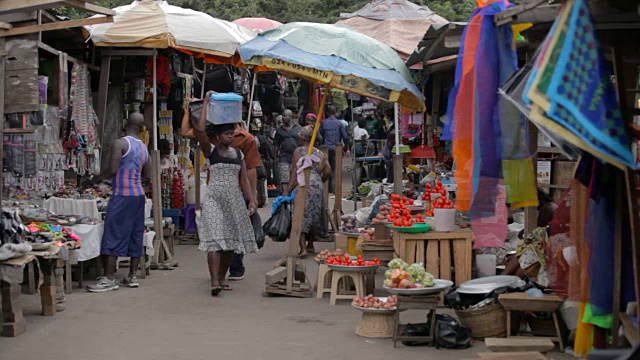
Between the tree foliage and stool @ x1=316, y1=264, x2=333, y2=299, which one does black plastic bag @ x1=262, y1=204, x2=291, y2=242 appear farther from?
the tree foliage

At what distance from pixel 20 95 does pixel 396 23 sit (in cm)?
874

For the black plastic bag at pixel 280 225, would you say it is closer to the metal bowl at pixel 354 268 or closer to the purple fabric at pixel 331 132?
the metal bowl at pixel 354 268

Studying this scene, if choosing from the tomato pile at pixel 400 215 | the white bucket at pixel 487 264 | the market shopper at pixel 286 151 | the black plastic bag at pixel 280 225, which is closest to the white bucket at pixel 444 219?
the tomato pile at pixel 400 215

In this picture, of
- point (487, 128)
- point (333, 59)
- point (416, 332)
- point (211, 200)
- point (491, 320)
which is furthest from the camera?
point (211, 200)

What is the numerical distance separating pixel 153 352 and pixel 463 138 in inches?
140

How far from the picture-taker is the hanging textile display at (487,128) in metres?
6.43

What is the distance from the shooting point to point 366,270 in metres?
10.4

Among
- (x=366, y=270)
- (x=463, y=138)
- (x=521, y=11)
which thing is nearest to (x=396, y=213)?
(x=366, y=270)

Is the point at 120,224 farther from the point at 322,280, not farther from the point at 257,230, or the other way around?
the point at 322,280

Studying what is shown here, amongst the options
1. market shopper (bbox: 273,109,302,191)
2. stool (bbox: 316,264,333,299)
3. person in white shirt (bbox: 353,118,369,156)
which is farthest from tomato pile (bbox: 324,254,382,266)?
person in white shirt (bbox: 353,118,369,156)

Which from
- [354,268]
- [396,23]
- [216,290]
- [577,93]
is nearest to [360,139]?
[396,23]

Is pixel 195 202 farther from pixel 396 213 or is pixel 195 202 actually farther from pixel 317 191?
pixel 396 213

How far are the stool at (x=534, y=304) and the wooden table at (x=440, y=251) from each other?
167 centimetres

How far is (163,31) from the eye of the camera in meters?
14.1
